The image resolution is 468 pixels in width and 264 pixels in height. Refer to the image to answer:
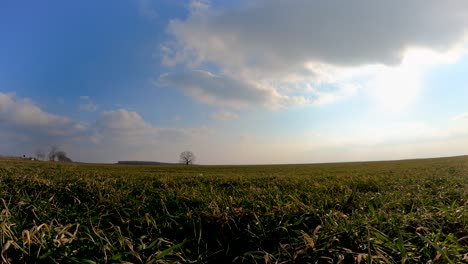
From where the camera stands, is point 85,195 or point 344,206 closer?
point 344,206

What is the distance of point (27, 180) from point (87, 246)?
493 cm

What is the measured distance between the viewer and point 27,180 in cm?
552

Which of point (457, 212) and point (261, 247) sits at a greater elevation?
point (457, 212)

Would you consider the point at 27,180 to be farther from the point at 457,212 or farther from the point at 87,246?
the point at 457,212

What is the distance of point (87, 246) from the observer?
1.94 m

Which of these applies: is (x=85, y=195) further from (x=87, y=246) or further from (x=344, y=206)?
(x=344, y=206)

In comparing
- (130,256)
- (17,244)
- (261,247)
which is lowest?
(261,247)

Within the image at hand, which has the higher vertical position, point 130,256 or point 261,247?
point 130,256

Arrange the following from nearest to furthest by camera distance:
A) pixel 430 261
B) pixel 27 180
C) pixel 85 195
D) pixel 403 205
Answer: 1. pixel 430 261
2. pixel 403 205
3. pixel 85 195
4. pixel 27 180

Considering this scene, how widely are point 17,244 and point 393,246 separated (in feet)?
9.25

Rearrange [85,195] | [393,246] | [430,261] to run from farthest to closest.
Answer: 1. [85,195]
2. [393,246]
3. [430,261]

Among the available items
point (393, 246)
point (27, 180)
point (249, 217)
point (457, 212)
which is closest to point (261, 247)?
point (249, 217)

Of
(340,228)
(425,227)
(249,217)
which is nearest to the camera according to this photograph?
(340,228)

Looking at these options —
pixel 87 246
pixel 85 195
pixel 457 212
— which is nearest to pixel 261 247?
pixel 87 246
